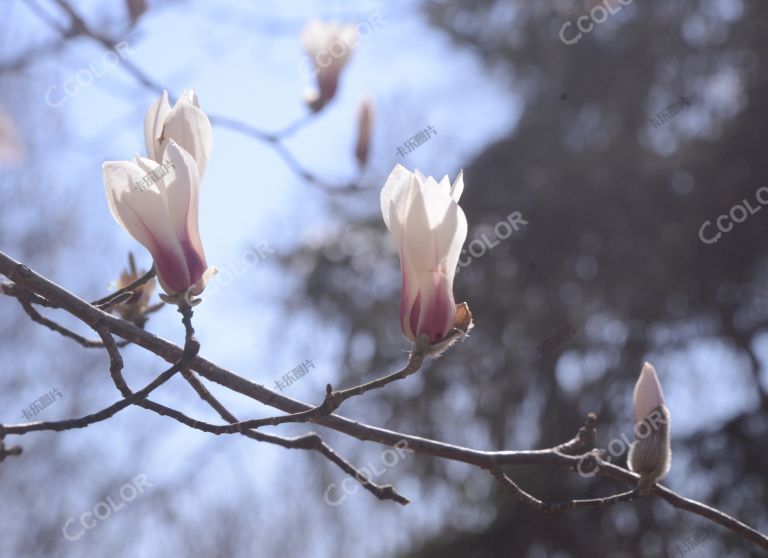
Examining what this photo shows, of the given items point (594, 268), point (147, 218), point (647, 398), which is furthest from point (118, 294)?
point (594, 268)

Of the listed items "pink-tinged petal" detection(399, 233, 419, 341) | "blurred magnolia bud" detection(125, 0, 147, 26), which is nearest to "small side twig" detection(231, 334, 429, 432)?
"pink-tinged petal" detection(399, 233, 419, 341)

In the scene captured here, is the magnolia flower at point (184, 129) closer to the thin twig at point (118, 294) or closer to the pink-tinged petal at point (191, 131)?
the pink-tinged petal at point (191, 131)

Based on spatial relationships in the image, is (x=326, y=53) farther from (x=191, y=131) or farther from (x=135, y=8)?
(x=191, y=131)

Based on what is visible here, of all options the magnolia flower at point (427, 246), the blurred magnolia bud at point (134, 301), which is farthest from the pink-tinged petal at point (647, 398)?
the blurred magnolia bud at point (134, 301)

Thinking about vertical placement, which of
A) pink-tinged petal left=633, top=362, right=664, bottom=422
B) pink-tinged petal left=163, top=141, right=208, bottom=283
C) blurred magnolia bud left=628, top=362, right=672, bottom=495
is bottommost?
blurred magnolia bud left=628, top=362, right=672, bottom=495

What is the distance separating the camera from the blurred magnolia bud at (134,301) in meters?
0.92

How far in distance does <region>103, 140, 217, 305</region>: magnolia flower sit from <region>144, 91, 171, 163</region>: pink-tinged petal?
0.18 feet

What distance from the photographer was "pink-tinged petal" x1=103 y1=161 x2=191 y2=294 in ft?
2.25

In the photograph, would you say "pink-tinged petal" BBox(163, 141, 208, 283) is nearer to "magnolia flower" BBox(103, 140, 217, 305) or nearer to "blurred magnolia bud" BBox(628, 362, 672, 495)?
"magnolia flower" BBox(103, 140, 217, 305)

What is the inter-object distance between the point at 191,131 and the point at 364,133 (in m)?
1.07

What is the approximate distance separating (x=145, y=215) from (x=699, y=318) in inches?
109

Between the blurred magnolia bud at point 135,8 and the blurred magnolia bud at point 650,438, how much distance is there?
131 cm

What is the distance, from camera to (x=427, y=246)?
2.34 feet

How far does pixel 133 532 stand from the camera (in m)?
5.44
